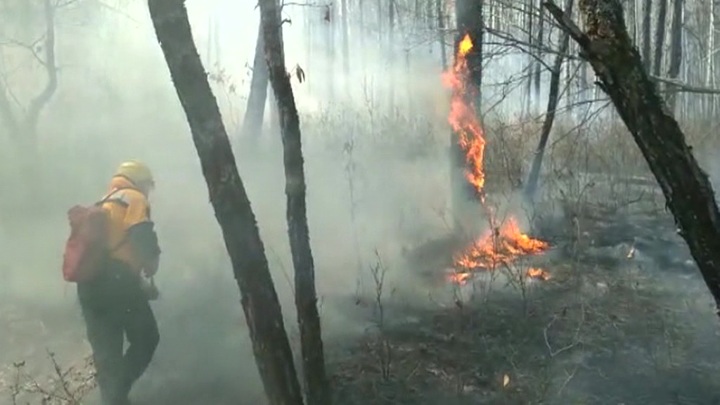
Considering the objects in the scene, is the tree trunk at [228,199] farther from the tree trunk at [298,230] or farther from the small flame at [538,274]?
the small flame at [538,274]

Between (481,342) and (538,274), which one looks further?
(538,274)

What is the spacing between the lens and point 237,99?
17906 mm

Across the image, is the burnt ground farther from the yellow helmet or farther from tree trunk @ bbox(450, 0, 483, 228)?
the yellow helmet

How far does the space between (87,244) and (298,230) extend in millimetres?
1447

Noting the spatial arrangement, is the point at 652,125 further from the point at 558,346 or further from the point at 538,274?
the point at 538,274

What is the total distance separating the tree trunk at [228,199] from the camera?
3.61m

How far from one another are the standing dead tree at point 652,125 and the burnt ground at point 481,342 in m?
2.77

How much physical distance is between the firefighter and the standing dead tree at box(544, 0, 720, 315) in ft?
11.1

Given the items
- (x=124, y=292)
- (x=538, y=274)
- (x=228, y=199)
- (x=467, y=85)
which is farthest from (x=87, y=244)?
(x=467, y=85)

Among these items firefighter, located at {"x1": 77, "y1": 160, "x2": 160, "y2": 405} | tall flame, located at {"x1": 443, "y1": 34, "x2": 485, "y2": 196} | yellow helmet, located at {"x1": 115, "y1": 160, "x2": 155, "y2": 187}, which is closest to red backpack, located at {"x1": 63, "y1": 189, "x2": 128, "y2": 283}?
firefighter, located at {"x1": 77, "y1": 160, "x2": 160, "y2": 405}

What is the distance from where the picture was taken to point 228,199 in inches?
144

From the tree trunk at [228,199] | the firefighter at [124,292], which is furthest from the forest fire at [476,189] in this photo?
the tree trunk at [228,199]

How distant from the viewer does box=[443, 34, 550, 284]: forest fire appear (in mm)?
7363

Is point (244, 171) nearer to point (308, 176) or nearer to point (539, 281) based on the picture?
point (308, 176)
